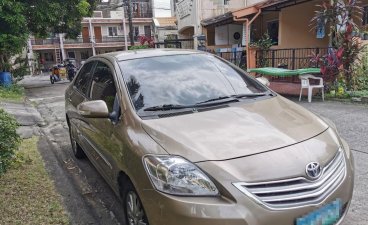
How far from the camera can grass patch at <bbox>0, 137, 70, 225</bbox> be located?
342 centimetres

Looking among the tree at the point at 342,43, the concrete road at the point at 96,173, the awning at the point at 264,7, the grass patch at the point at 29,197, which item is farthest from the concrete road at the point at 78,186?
the awning at the point at 264,7

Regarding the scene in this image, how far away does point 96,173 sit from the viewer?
15.6ft

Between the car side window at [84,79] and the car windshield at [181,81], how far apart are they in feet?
3.56

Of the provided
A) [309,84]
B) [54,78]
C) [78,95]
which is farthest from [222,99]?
[54,78]

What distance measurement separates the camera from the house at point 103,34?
45469 millimetres

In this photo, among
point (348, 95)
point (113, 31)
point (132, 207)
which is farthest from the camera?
point (113, 31)

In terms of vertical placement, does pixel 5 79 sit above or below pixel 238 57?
below

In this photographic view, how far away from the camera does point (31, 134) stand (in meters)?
6.89

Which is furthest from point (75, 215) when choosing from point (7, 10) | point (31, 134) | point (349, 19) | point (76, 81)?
point (7, 10)

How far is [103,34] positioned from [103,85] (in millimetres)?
45037

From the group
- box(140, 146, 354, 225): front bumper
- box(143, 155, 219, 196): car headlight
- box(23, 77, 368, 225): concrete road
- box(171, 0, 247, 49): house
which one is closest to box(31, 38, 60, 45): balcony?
box(171, 0, 247, 49): house

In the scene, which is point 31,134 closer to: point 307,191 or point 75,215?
point 75,215

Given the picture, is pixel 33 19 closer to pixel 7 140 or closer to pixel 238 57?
pixel 238 57

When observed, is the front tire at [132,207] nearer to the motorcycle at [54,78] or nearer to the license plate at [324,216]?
the license plate at [324,216]
